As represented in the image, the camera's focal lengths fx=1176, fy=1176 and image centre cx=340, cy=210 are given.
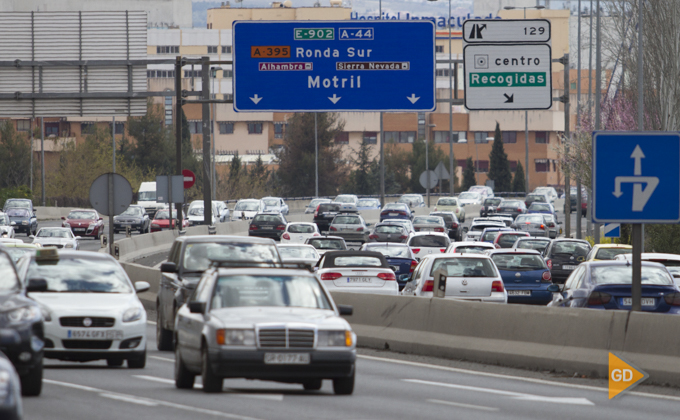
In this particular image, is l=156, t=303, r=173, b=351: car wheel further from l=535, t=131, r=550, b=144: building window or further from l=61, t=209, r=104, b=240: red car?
l=535, t=131, r=550, b=144: building window

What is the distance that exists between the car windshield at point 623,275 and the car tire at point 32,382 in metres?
8.65

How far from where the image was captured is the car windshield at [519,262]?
2439cm

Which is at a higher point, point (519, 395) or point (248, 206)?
point (248, 206)

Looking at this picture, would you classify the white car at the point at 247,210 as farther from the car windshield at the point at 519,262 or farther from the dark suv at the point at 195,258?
the dark suv at the point at 195,258

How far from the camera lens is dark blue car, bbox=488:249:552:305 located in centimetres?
2412

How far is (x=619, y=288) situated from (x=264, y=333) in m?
7.17

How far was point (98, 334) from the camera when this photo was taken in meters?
13.6

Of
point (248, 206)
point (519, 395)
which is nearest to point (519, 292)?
point (519, 395)

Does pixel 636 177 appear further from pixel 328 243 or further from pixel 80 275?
pixel 328 243

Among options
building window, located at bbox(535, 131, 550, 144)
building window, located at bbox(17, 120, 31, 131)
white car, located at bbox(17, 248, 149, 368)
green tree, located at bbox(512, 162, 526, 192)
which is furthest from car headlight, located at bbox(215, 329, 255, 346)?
building window, located at bbox(535, 131, 550, 144)

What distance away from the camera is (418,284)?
20984mm

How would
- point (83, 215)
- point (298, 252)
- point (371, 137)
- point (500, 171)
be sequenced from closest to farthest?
point (298, 252) < point (83, 215) < point (500, 171) < point (371, 137)

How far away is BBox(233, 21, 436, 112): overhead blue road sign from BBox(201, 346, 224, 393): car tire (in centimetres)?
1949

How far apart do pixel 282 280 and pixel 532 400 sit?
9.41 ft
